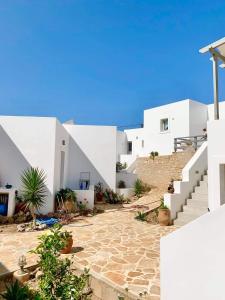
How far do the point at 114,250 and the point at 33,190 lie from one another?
205 inches

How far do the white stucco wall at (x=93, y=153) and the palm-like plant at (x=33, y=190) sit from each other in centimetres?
444

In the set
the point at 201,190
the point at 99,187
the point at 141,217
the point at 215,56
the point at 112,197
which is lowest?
the point at 141,217

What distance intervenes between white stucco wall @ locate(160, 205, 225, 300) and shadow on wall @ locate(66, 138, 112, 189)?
12.3 meters

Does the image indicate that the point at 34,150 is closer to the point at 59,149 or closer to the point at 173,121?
the point at 59,149

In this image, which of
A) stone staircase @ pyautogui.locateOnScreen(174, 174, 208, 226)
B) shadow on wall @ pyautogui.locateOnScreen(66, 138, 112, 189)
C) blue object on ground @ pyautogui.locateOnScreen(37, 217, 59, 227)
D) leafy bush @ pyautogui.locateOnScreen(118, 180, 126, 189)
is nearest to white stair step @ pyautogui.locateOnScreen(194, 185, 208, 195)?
stone staircase @ pyautogui.locateOnScreen(174, 174, 208, 226)

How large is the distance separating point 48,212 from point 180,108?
15170 millimetres

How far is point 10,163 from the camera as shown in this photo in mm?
11648

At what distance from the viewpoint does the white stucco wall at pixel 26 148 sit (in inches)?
457

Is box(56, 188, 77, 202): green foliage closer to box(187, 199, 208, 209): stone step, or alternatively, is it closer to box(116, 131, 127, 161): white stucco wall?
box(187, 199, 208, 209): stone step

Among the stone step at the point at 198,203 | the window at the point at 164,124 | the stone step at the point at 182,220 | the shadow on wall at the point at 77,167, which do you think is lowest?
the stone step at the point at 182,220

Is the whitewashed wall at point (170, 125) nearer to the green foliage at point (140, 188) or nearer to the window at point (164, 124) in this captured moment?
the window at point (164, 124)

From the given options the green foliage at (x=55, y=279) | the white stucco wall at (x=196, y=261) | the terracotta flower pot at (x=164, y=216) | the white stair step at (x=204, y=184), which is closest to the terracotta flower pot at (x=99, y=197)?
the terracotta flower pot at (x=164, y=216)

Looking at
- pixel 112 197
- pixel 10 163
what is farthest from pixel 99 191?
pixel 10 163

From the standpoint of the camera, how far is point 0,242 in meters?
7.99
